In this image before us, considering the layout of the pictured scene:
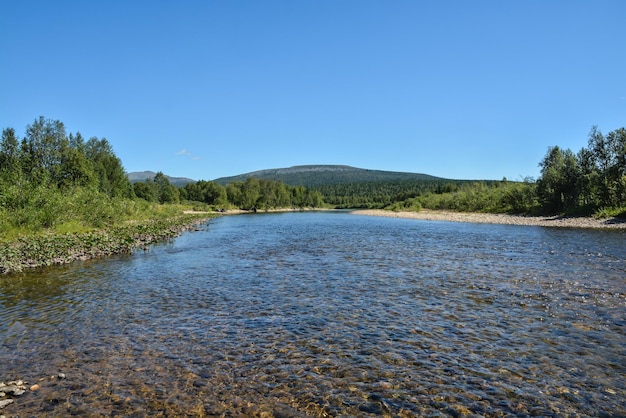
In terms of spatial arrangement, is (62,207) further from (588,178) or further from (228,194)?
(228,194)

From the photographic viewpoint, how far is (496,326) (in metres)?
11.2

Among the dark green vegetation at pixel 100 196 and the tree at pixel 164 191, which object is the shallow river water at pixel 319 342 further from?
the tree at pixel 164 191

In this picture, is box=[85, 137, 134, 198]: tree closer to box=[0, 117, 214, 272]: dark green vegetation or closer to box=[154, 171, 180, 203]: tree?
box=[0, 117, 214, 272]: dark green vegetation

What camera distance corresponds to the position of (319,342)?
10133 mm

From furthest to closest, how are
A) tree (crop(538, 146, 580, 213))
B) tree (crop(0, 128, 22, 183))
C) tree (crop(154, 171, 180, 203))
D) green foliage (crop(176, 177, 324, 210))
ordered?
green foliage (crop(176, 177, 324, 210)), tree (crop(154, 171, 180, 203)), tree (crop(0, 128, 22, 183)), tree (crop(538, 146, 580, 213))

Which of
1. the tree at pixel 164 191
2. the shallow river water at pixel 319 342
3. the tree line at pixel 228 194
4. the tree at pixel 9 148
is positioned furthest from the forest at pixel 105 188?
the tree line at pixel 228 194

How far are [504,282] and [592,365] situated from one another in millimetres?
8629

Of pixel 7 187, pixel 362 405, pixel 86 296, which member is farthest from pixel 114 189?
pixel 362 405

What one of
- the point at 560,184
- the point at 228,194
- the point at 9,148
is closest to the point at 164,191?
the point at 228,194

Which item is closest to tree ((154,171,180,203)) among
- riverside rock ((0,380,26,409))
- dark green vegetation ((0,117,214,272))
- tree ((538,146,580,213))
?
dark green vegetation ((0,117,214,272))

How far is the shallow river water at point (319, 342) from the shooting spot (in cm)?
716

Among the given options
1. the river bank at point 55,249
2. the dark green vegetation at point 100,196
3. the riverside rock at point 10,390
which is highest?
the dark green vegetation at point 100,196

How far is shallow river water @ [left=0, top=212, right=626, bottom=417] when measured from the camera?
7.16 meters

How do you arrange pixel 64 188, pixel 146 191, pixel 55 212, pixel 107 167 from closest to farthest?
pixel 55 212 → pixel 64 188 → pixel 107 167 → pixel 146 191
